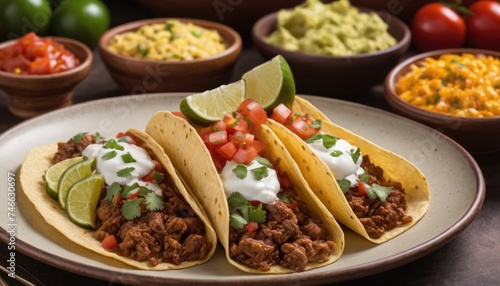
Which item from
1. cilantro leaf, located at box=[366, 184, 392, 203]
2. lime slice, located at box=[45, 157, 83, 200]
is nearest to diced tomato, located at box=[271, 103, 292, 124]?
cilantro leaf, located at box=[366, 184, 392, 203]

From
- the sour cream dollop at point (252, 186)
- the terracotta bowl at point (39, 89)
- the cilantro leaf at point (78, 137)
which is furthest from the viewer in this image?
the terracotta bowl at point (39, 89)

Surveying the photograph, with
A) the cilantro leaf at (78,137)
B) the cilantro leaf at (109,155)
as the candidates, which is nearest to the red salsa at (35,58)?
the cilantro leaf at (78,137)

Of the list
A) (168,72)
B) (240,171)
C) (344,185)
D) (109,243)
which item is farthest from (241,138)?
(168,72)

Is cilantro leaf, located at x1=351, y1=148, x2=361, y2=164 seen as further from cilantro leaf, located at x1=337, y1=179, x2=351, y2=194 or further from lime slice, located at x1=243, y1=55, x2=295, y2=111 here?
lime slice, located at x1=243, y1=55, x2=295, y2=111

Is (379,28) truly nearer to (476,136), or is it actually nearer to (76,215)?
(476,136)

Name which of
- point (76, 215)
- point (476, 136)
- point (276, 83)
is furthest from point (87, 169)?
point (476, 136)

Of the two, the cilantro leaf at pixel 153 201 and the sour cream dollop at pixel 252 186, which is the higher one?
the sour cream dollop at pixel 252 186

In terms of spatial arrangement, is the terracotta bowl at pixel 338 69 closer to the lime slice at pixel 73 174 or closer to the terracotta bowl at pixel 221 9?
the terracotta bowl at pixel 221 9
